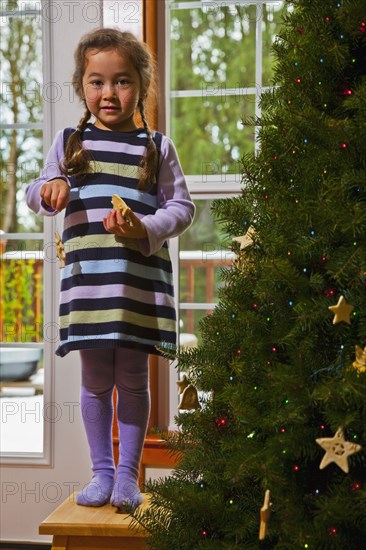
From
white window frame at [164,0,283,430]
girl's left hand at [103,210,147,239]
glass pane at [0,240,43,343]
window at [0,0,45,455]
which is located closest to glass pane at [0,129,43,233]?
window at [0,0,45,455]

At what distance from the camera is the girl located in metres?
2.04

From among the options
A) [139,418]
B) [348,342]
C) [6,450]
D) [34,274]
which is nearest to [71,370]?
[6,450]

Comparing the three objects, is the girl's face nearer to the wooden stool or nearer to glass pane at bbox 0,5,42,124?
the wooden stool

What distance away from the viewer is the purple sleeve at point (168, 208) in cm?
203

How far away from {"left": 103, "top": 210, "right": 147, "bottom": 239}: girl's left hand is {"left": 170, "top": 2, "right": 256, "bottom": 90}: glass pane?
700 centimetres

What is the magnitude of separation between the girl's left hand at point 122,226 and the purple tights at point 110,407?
0.31m

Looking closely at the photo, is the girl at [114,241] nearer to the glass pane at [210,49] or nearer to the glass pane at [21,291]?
the glass pane at [21,291]

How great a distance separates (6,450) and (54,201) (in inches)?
41.0

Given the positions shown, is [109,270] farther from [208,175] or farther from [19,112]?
[19,112]

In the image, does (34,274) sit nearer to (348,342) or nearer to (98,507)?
(98,507)

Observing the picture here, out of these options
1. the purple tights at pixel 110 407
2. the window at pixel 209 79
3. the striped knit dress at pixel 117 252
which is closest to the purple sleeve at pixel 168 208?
the striped knit dress at pixel 117 252

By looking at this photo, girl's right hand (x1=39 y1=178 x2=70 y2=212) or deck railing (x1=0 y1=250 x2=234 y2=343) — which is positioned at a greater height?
girl's right hand (x1=39 y1=178 x2=70 y2=212)

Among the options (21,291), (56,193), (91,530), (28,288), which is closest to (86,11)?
(56,193)

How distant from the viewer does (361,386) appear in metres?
1.21
